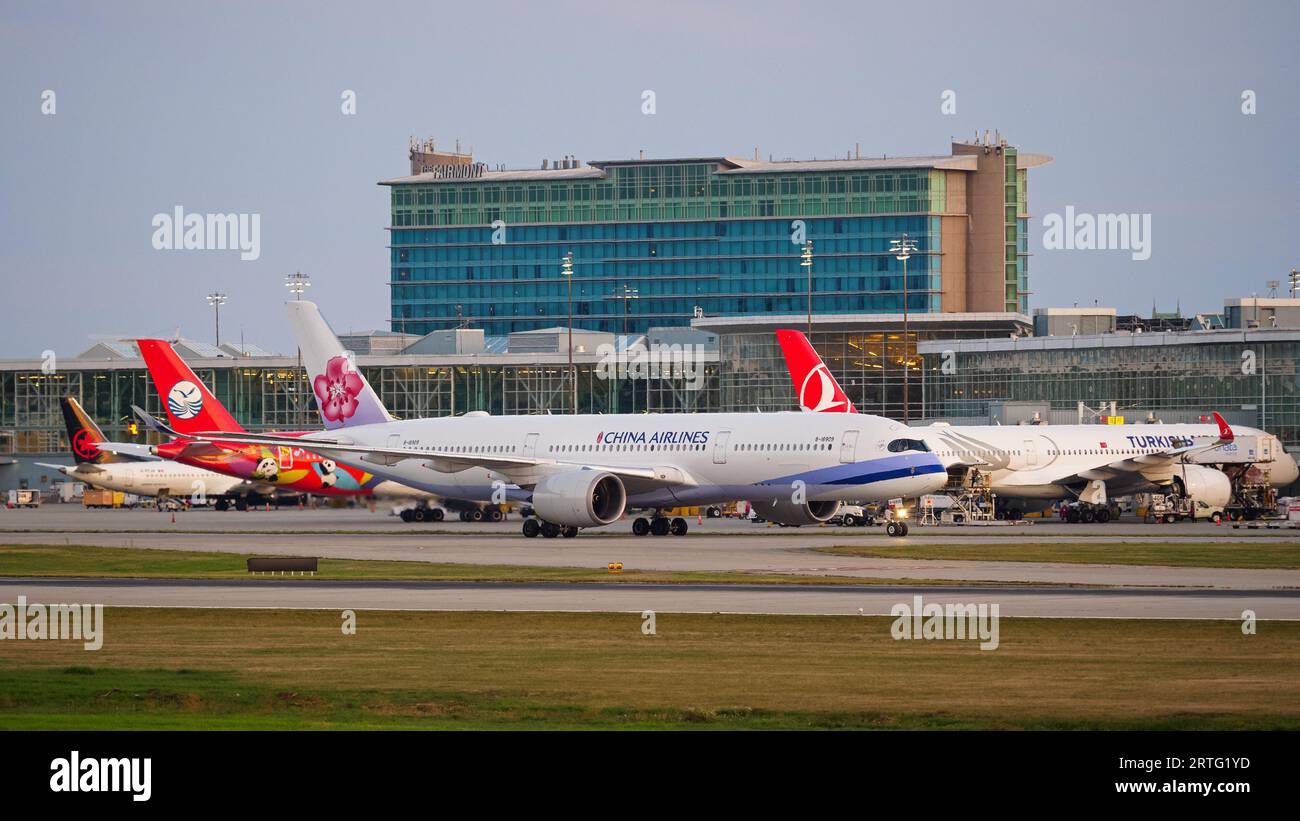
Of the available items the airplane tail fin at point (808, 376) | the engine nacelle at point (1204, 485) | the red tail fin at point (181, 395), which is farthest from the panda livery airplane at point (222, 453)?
the engine nacelle at point (1204, 485)

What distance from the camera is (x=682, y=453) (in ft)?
221

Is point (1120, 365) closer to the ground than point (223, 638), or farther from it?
farther from it

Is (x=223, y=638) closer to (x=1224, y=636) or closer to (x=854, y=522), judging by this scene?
(x=1224, y=636)

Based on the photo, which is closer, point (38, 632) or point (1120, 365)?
point (38, 632)

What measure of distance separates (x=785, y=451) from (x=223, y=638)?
37.1 metres

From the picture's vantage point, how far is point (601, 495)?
66062 millimetres

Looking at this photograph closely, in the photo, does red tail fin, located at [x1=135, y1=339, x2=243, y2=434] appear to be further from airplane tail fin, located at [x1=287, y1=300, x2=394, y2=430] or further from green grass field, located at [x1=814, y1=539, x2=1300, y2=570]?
green grass field, located at [x1=814, y1=539, x2=1300, y2=570]

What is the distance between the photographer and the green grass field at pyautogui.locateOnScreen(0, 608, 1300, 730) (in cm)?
2022

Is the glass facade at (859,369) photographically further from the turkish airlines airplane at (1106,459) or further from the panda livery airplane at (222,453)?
the panda livery airplane at (222,453)

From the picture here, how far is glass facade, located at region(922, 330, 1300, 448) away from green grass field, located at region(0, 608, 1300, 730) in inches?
3560

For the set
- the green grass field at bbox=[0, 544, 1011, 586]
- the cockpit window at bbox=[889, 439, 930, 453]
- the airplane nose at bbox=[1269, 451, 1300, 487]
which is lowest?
the green grass field at bbox=[0, 544, 1011, 586]

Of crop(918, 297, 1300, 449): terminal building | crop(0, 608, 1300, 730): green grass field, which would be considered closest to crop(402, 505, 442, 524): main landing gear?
crop(918, 297, 1300, 449): terminal building

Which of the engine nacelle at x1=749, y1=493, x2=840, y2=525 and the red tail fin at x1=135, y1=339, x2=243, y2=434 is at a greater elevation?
the red tail fin at x1=135, y1=339, x2=243, y2=434
